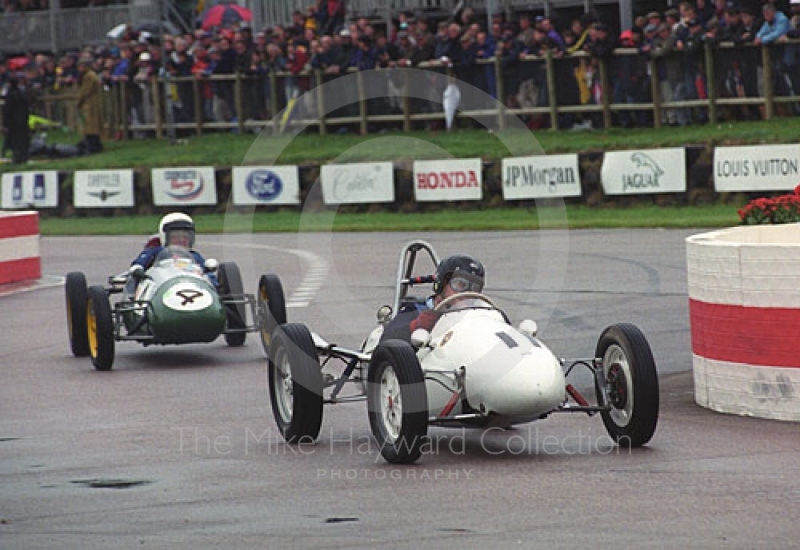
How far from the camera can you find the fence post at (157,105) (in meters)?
39.9

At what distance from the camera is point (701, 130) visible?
1144 inches

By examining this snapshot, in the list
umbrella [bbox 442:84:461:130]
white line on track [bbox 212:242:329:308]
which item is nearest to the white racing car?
white line on track [bbox 212:242:329:308]

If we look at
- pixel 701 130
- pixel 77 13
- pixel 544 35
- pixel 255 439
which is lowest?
pixel 255 439

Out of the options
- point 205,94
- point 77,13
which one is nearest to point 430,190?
point 205,94

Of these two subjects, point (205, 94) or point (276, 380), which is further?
point (205, 94)

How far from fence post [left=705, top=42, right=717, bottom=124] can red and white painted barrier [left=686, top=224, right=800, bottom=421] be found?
730 inches

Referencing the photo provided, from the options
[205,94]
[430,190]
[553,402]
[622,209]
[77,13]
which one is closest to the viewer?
[553,402]

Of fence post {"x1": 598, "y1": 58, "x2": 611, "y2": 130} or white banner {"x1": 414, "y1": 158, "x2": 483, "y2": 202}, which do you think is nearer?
white banner {"x1": 414, "y1": 158, "x2": 483, "y2": 202}

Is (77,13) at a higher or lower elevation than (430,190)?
higher

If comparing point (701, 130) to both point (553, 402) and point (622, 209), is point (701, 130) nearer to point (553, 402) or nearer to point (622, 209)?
point (622, 209)

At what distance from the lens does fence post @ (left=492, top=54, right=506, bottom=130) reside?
32406 millimetres

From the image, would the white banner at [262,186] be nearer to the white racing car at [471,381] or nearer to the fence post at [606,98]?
the fence post at [606,98]

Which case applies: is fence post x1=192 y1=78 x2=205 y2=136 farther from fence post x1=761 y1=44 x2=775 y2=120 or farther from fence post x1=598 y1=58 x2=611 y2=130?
fence post x1=761 y1=44 x2=775 y2=120

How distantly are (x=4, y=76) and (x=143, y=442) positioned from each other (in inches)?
1578
